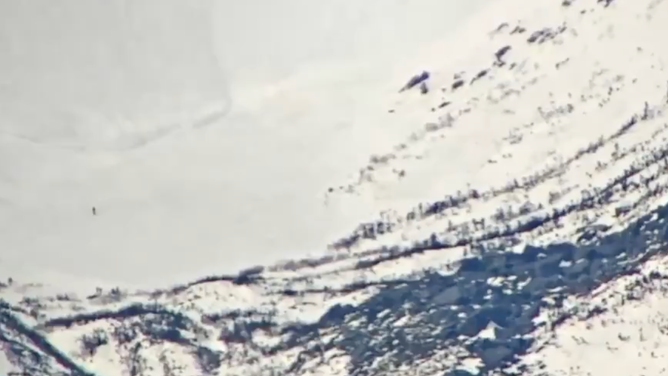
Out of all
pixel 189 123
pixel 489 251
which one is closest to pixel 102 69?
pixel 189 123

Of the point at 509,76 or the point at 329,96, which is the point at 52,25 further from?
the point at 509,76

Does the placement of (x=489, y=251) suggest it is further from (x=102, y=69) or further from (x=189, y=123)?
(x=102, y=69)

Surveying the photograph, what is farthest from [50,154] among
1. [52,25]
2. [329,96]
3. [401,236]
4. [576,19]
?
[576,19]

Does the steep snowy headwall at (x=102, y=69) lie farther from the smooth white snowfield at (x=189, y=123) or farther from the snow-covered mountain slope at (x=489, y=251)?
the snow-covered mountain slope at (x=489, y=251)

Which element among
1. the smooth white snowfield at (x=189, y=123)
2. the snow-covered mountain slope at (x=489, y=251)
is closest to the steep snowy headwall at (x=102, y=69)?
the smooth white snowfield at (x=189, y=123)

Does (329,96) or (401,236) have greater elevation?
(329,96)
